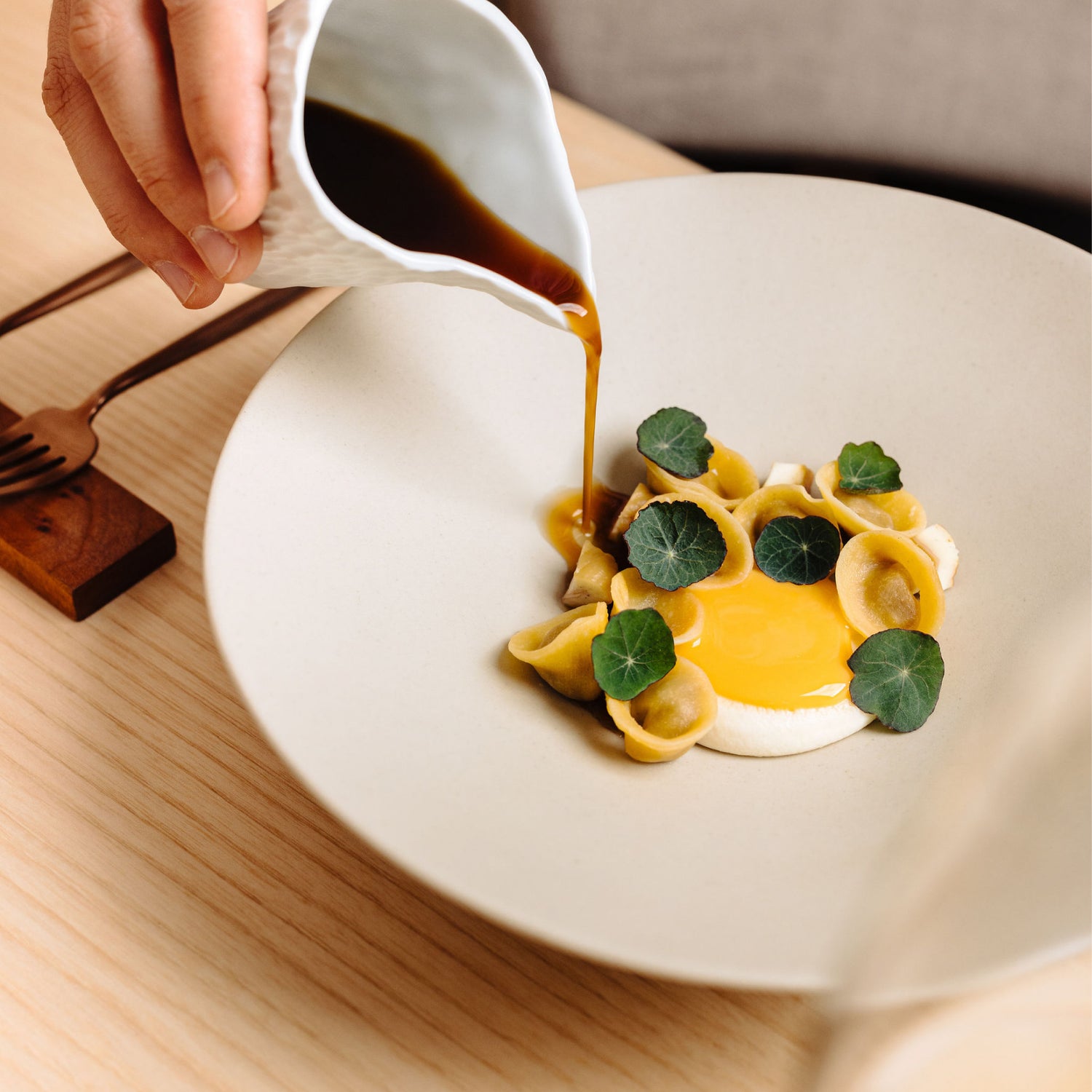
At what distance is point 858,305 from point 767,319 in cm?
10

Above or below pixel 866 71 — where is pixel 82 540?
below

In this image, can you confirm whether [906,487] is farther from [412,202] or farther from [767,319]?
[412,202]

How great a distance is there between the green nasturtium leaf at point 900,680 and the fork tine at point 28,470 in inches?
31.3

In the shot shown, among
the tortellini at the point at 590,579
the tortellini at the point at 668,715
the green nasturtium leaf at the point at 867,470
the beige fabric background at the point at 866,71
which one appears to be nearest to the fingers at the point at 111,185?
the tortellini at the point at 590,579

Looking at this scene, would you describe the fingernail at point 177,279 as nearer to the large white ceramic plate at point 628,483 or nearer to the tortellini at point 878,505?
the large white ceramic plate at point 628,483

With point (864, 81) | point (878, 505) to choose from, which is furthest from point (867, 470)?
point (864, 81)

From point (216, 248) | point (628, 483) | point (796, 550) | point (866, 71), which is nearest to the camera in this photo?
point (216, 248)

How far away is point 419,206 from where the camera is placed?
1001 mm

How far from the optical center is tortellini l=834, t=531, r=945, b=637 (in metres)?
1.04

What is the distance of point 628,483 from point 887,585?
0.98ft

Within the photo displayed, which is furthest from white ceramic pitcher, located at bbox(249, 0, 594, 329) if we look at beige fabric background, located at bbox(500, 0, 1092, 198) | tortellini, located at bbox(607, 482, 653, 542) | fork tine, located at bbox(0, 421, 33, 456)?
beige fabric background, located at bbox(500, 0, 1092, 198)

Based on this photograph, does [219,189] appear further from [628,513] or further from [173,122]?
[628,513]

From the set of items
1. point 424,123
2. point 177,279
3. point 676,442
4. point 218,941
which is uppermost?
point 424,123

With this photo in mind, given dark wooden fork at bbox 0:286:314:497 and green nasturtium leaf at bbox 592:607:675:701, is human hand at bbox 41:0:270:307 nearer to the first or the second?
dark wooden fork at bbox 0:286:314:497
